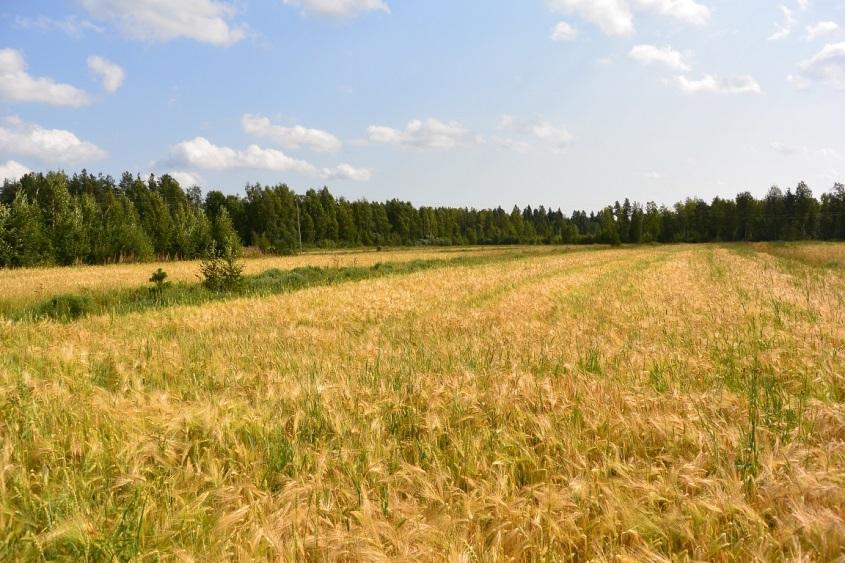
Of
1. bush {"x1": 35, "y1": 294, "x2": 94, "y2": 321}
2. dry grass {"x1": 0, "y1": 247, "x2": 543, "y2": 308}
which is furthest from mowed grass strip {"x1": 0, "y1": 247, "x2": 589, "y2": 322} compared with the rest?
dry grass {"x1": 0, "y1": 247, "x2": 543, "y2": 308}

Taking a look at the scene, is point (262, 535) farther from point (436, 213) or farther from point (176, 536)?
point (436, 213)

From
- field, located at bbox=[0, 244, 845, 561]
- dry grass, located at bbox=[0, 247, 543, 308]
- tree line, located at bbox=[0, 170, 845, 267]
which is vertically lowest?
dry grass, located at bbox=[0, 247, 543, 308]

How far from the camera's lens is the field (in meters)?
2.09

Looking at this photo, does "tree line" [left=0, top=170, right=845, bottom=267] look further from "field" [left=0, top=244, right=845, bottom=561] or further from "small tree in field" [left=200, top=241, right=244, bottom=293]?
"field" [left=0, top=244, right=845, bottom=561]

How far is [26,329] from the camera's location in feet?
26.7

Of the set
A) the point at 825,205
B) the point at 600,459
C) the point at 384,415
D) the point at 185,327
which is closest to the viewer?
the point at 600,459

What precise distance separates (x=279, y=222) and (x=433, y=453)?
97086 mm

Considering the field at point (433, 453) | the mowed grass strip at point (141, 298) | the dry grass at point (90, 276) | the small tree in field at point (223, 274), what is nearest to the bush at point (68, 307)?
the mowed grass strip at point (141, 298)

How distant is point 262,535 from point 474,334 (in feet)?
18.9

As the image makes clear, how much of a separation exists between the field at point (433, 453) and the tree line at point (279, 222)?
53403 millimetres

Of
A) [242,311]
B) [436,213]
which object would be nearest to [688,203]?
[436,213]

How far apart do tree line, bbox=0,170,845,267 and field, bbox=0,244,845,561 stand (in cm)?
5340

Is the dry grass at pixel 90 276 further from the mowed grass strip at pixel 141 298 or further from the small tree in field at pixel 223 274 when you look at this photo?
the small tree in field at pixel 223 274

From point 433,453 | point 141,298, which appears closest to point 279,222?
point 141,298
